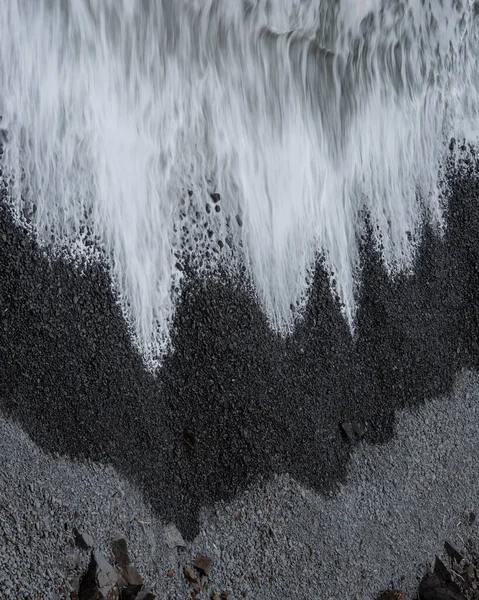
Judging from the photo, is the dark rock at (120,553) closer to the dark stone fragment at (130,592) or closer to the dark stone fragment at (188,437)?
the dark stone fragment at (130,592)

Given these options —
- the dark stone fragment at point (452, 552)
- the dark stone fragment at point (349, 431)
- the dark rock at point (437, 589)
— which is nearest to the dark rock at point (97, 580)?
the dark stone fragment at point (349, 431)

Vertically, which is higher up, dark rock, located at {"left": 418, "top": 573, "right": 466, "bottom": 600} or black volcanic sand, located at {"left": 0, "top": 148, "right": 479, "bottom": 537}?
black volcanic sand, located at {"left": 0, "top": 148, "right": 479, "bottom": 537}

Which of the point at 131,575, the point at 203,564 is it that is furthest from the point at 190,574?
the point at 131,575

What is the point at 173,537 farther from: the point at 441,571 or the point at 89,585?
the point at 441,571

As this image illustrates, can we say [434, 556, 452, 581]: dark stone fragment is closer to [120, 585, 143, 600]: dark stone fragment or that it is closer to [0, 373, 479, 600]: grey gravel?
[0, 373, 479, 600]: grey gravel

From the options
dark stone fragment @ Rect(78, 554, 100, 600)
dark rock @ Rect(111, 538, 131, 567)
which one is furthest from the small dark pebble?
dark stone fragment @ Rect(78, 554, 100, 600)

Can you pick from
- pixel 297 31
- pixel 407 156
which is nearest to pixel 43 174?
pixel 297 31
